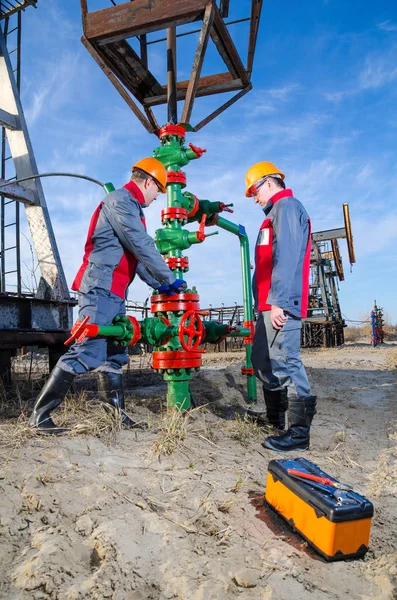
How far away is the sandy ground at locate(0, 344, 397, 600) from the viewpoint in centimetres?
127

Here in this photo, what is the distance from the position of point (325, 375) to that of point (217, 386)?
8.75 ft

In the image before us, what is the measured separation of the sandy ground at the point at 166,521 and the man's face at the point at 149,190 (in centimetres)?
153

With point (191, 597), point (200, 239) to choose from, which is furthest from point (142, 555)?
point (200, 239)

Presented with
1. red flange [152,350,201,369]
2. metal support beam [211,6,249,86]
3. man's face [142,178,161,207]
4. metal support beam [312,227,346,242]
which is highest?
metal support beam [312,227,346,242]

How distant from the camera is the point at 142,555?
137 centimetres

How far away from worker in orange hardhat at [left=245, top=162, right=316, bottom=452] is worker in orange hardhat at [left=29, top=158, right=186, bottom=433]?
2.14 feet

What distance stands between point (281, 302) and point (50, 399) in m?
1.52

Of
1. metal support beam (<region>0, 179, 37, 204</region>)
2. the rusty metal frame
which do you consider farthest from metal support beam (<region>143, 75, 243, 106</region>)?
metal support beam (<region>0, 179, 37, 204</region>)

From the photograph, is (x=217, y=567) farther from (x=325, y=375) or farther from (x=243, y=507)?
(x=325, y=375)

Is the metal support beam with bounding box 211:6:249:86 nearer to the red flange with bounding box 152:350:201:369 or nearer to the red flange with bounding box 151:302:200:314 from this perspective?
the red flange with bounding box 151:302:200:314

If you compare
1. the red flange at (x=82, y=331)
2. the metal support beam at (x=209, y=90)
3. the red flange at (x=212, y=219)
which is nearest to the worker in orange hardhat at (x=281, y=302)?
the red flange at (x=212, y=219)

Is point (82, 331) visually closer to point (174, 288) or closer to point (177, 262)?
point (174, 288)

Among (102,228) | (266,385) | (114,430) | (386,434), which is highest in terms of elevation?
(102,228)

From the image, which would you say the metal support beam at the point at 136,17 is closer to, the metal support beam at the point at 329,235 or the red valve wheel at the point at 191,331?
the red valve wheel at the point at 191,331
